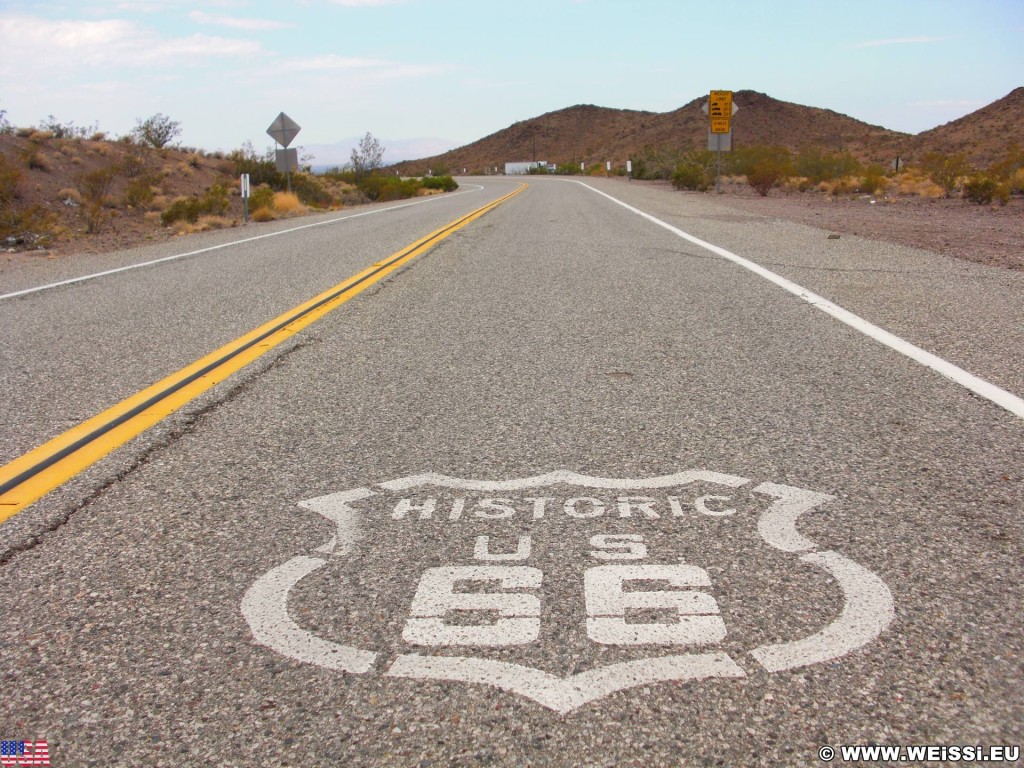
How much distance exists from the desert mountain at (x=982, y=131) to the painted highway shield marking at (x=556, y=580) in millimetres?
56856

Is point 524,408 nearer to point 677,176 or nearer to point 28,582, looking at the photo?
point 28,582

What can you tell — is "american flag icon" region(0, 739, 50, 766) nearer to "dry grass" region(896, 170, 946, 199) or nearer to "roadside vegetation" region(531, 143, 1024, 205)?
"roadside vegetation" region(531, 143, 1024, 205)

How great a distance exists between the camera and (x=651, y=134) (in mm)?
113438

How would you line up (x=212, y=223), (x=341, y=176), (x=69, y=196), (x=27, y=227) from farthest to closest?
(x=341, y=176) → (x=69, y=196) → (x=212, y=223) → (x=27, y=227)

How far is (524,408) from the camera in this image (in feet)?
14.9

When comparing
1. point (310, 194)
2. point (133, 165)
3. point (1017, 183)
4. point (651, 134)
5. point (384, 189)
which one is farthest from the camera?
point (651, 134)

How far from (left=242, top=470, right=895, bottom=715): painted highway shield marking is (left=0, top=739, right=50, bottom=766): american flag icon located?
21.7 inches

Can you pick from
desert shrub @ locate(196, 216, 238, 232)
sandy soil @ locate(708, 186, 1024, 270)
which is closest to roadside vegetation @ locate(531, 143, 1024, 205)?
sandy soil @ locate(708, 186, 1024, 270)

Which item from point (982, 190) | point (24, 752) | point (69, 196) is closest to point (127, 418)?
point (24, 752)

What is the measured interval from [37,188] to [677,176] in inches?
872

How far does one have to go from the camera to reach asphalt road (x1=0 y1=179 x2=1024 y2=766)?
6.80 feet

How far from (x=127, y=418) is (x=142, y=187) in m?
26.6

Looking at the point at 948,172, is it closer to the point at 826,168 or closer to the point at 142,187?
the point at 826,168

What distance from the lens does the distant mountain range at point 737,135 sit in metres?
61.6
